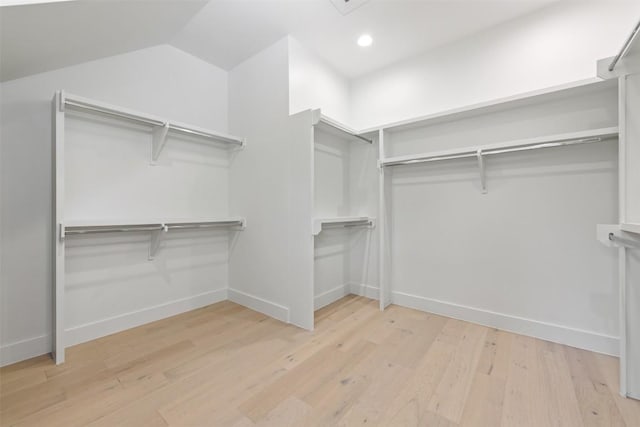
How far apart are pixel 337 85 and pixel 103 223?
254cm

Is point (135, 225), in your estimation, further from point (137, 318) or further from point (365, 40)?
point (365, 40)

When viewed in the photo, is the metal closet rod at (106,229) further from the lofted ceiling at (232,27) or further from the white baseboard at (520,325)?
the white baseboard at (520,325)

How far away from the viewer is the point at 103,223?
70.9 inches

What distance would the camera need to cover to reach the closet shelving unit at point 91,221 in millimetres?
1648

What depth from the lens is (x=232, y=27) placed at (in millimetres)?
2230

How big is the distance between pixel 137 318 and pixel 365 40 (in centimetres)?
318

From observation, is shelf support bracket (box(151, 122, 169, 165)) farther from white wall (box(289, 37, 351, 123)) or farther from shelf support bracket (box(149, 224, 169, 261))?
white wall (box(289, 37, 351, 123))

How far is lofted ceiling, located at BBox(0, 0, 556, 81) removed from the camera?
1438mm

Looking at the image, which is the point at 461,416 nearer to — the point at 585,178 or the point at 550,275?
the point at 550,275

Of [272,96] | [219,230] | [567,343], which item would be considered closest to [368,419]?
[567,343]

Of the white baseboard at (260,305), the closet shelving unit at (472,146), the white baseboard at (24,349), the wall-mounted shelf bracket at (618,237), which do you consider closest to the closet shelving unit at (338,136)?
the closet shelving unit at (472,146)

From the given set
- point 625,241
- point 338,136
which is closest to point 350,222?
point 338,136

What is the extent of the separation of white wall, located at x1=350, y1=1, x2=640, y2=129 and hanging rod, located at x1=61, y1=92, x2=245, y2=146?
1679 mm

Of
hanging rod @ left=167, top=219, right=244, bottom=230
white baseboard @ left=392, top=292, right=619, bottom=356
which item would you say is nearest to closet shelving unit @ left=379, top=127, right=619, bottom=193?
white baseboard @ left=392, top=292, right=619, bottom=356
